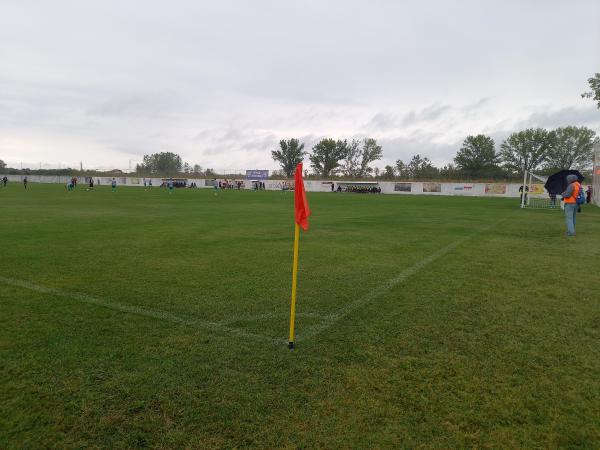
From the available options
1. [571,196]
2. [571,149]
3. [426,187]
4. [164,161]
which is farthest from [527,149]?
[164,161]

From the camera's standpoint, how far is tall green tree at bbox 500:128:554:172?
81.7 m

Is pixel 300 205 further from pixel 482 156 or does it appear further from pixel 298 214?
pixel 482 156

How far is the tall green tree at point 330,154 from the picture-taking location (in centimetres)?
10288

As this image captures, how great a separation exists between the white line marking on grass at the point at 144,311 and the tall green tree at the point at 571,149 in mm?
95711

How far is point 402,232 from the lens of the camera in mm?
13078

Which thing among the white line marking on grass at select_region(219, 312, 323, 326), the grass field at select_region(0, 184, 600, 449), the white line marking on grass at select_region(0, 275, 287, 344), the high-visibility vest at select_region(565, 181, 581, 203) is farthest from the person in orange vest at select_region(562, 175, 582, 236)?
the white line marking on grass at select_region(0, 275, 287, 344)

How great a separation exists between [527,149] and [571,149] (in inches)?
328

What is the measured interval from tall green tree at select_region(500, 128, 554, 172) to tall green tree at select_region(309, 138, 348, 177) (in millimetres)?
40485

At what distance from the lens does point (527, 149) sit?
A: 276ft

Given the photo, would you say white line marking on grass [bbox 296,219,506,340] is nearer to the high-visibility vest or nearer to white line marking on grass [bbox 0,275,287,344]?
white line marking on grass [bbox 0,275,287,344]

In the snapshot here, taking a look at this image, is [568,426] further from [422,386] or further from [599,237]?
[599,237]

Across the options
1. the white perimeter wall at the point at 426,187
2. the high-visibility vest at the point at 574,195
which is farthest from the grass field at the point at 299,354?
the white perimeter wall at the point at 426,187

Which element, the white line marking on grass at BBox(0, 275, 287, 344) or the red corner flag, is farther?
the white line marking on grass at BBox(0, 275, 287, 344)

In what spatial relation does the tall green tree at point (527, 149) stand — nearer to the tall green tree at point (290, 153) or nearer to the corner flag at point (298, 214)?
the tall green tree at point (290, 153)
